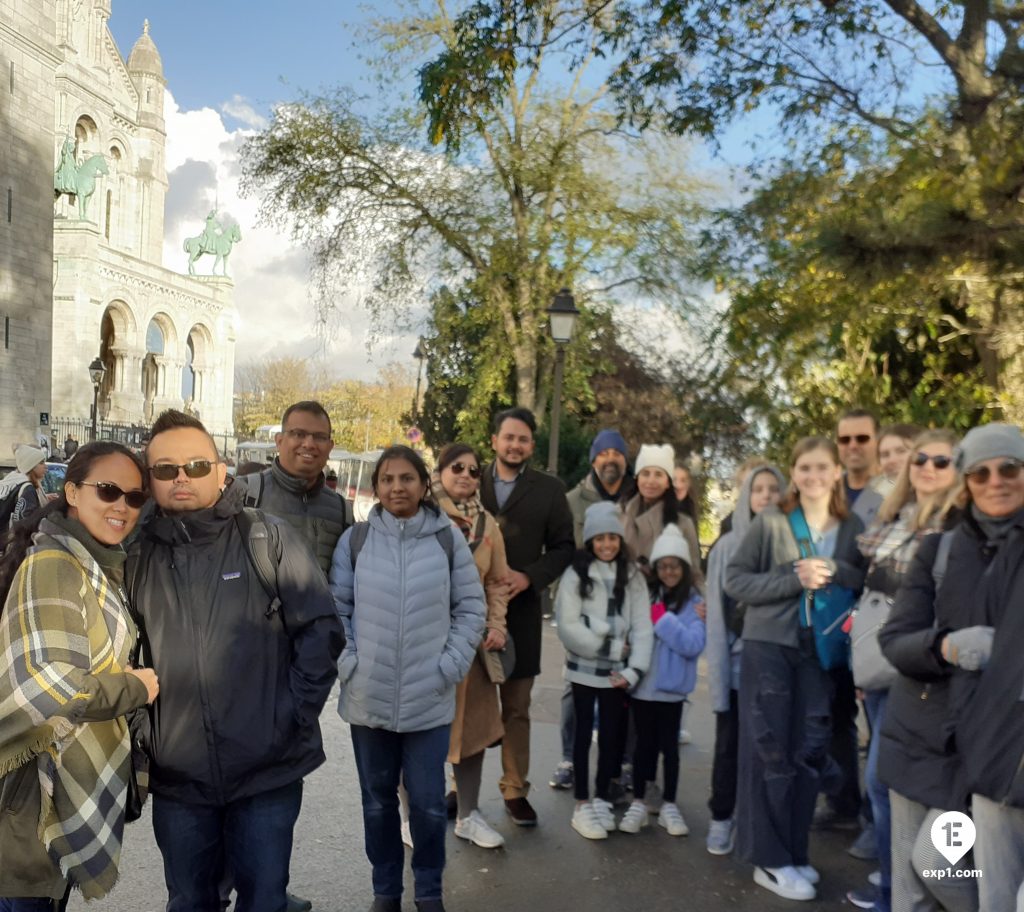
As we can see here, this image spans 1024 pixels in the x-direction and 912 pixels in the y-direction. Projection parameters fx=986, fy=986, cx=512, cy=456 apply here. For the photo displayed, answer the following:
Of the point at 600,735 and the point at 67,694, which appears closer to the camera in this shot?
the point at 67,694

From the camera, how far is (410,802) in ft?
13.5

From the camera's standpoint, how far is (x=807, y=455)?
181 inches

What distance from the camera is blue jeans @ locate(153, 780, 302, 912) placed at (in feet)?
9.82

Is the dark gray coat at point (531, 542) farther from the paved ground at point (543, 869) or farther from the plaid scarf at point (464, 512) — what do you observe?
the paved ground at point (543, 869)

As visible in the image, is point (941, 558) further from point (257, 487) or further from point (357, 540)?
point (257, 487)

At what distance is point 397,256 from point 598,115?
210 inches

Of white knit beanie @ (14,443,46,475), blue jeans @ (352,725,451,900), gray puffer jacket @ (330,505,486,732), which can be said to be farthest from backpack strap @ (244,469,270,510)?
white knit beanie @ (14,443,46,475)

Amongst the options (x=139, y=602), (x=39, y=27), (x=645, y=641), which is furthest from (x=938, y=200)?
(x=39, y=27)

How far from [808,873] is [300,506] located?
2.89 meters

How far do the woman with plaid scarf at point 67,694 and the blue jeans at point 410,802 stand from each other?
4.78 feet

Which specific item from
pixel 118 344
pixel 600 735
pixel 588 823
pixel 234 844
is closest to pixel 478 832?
pixel 588 823

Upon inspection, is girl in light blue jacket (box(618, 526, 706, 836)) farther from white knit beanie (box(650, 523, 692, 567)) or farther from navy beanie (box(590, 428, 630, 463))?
navy beanie (box(590, 428, 630, 463))

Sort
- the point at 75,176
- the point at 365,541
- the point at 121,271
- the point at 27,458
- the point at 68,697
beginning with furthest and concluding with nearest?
1. the point at 121,271
2. the point at 75,176
3. the point at 27,458
4. the point at 365,541
5. the point at 68,697

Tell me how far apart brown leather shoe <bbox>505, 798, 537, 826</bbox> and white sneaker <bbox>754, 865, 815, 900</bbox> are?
4.18 feet
